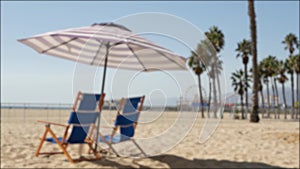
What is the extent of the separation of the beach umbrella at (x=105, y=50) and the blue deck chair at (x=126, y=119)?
1.10 feet

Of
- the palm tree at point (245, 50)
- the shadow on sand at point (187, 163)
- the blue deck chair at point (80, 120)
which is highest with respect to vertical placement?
the palm tree at point (245, 50)

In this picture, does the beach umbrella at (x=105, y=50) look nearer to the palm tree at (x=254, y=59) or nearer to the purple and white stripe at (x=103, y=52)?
the purple and white stripe at (x=103, y=52)

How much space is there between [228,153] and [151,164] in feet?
5.45

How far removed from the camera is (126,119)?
4797mm

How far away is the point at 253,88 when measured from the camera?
16.9 meters

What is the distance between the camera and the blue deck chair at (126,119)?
4738mm

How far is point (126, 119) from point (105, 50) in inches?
67.6

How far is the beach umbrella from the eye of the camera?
15.9 feet

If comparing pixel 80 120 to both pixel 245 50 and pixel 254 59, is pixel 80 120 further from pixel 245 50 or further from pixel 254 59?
pixel 245 50

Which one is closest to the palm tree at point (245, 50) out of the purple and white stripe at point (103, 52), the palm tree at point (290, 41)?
the palm tree at point (290, 41)

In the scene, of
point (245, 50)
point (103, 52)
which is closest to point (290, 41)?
point (245, 50)

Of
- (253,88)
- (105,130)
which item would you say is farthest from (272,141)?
(253,88)

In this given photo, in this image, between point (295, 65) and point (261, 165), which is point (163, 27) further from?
point (295, 65)

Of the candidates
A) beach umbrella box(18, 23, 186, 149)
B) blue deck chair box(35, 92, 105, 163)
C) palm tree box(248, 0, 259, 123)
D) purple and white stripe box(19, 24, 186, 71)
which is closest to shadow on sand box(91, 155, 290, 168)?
blue deck chair box(35, 92, 105, 163)
